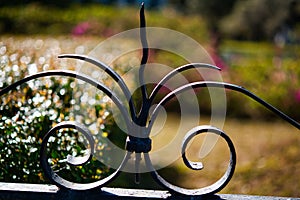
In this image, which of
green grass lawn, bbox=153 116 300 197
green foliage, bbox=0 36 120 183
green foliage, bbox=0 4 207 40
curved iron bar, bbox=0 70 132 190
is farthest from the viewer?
green foliage, bbox=0 4 207 40

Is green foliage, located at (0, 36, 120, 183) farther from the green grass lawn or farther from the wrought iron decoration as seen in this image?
the green grass lawn

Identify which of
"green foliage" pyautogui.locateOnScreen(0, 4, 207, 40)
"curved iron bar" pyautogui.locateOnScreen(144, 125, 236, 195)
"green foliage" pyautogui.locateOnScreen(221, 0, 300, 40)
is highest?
"green foliage" pyautogui.locateOnScreen(221, 0, 300, 40)

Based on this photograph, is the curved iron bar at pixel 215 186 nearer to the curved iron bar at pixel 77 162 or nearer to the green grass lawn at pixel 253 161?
the curved iron bar at pixel 77 162

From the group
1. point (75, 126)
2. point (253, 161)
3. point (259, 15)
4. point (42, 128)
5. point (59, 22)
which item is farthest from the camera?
point (59, 22)

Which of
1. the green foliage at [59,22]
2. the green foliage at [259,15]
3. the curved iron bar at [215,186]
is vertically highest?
the green foliage at [259,15]

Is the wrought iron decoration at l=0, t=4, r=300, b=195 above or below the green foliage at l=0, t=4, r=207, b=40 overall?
below

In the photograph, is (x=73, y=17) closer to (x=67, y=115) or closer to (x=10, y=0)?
(x=10, y=0)

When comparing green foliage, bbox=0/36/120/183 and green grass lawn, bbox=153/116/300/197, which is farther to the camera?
green grass lawn, bbox=153/116/300/197

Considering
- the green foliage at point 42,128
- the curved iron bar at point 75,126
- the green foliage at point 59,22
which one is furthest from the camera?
the green foliage at point 59,22

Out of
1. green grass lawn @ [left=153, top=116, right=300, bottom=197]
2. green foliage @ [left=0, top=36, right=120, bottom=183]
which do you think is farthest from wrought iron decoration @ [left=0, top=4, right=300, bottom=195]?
green grass lawn @ [left=153, top=116, right=300, bottom=197]

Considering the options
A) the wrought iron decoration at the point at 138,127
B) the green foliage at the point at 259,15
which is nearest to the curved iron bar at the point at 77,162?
the wrought iron decoration at the point at 138,127

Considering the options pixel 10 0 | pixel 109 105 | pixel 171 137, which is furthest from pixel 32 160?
pixel 10 0

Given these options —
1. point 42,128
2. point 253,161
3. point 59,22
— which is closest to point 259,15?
point 59,22

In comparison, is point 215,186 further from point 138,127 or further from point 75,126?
point 75,126
